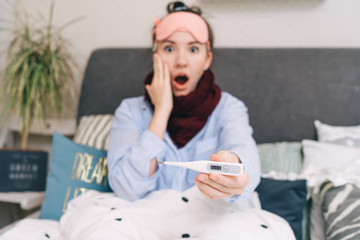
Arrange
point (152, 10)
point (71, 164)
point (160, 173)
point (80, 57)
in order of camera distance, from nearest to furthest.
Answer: point (160, 173) < point (71, 164) < point (152, 10) < point (80, 57)

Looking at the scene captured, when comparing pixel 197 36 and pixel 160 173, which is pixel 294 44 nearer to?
pixel 197 36

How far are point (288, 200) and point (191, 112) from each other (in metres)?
0.45

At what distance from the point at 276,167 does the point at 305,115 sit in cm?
32

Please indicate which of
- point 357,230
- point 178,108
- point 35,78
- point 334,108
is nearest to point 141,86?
point 178,108

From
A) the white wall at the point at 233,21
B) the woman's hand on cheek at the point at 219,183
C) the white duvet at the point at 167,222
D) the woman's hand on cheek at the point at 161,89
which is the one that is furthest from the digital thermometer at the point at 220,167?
the white wall at the point at 233,21

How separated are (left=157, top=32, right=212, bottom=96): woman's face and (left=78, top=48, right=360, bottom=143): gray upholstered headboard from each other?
347 mm

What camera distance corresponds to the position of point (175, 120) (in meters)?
1.09

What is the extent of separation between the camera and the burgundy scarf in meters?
1.07

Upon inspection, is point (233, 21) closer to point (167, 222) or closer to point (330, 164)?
point (330, 164)

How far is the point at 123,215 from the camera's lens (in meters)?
0.76

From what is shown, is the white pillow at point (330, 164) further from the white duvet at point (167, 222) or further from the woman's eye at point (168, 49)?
the woman's eye at point (168, 49)

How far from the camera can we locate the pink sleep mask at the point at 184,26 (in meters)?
1.06

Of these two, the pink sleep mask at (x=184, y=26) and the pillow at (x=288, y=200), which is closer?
the pillow at (x=288, y=200)

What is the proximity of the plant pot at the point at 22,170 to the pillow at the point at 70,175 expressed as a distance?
38 cm
